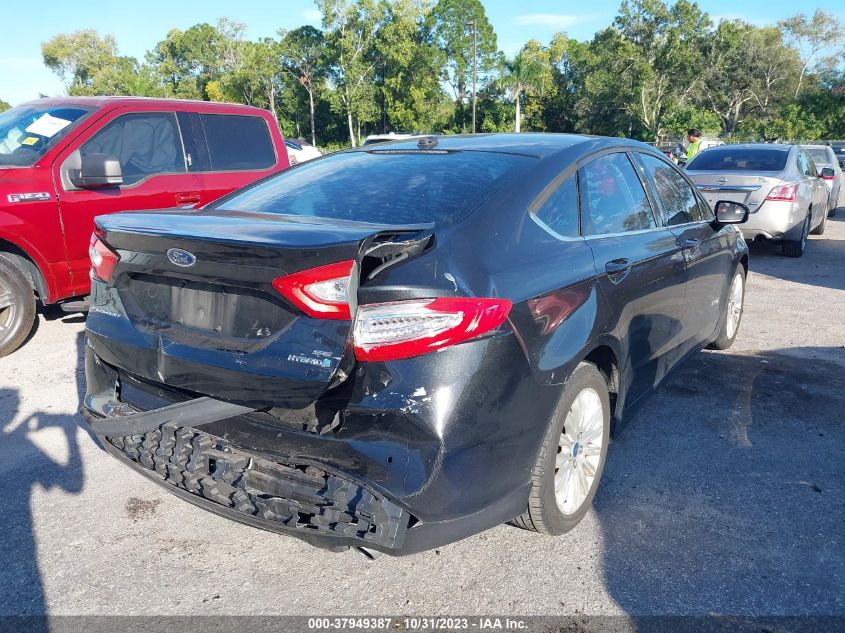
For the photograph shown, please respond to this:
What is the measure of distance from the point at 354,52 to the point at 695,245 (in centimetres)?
7276

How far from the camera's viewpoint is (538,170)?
115 inches

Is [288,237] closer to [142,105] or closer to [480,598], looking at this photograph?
[480,598]

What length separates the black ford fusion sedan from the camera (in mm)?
2154

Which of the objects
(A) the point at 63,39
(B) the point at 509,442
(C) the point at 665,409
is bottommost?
(C) the point at 665,409

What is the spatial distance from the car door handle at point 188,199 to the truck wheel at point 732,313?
15.0 ft

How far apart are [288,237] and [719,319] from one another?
3650 mm

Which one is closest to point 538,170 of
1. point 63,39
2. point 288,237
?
point 288,237

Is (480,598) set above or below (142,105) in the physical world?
below

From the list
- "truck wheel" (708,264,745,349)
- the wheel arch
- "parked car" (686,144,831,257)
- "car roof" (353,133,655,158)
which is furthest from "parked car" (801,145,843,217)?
the wheel arch

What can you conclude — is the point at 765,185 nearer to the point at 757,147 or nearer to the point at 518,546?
the point at 757,147

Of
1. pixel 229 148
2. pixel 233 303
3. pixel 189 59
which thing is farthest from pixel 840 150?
pixel 189 59

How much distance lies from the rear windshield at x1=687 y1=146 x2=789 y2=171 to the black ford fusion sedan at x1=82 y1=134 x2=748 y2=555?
315 inches

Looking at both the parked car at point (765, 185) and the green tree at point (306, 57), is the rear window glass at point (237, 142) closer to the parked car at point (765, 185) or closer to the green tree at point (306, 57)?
the parked car at point (765, 185)

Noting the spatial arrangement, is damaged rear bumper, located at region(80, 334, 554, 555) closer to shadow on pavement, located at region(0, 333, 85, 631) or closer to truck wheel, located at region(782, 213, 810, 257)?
shadow on pavement, located at region(0, 333, 85, 631)
